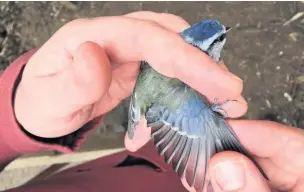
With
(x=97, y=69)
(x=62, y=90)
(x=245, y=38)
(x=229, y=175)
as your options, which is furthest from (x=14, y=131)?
(x=245, y=38)

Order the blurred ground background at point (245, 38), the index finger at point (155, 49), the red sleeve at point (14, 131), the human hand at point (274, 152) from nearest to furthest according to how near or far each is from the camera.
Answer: the index finger at point (155, 49)
the human hand at point (274, 152)
the red sleeve at point (14, 131)
the blurred ground background at point (245, 38)

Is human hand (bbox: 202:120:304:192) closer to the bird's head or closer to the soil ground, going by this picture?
the bird's head

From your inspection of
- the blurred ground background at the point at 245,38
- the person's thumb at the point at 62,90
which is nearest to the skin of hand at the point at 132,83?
the person's thumb at the point at 62,90

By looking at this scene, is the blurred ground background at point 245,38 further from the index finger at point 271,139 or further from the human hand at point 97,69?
the index finger at point 271,139

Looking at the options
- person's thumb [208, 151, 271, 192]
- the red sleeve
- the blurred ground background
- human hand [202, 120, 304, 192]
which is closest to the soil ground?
the blurred ground background

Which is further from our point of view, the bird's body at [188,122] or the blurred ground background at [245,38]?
the blurred ground background at [245,38]

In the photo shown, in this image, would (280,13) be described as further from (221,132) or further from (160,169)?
(221,132)

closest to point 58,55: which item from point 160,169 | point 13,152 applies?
point 13,152
